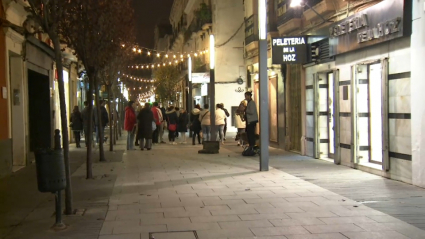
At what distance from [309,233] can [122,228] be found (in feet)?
7.96

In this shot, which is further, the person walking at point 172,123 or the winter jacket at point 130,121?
the person walking at point 172,123

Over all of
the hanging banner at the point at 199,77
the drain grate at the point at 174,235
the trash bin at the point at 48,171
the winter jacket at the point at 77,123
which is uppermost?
the hanging banner at the point at 199,77

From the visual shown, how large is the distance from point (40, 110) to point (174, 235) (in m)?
12.3

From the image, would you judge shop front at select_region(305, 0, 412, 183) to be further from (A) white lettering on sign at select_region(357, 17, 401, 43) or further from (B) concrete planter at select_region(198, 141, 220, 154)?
(B) concrete planter at select_region(198, 141, 220, 154)

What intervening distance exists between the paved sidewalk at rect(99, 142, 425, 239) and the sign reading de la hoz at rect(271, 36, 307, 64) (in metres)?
3.99

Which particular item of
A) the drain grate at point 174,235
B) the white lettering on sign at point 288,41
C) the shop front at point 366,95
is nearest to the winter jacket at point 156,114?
the shop front at point 366,95

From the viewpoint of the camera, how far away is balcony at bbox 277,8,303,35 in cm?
1577

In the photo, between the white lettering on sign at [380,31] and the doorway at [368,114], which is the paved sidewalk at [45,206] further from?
the white lettering on sign at [380,31]

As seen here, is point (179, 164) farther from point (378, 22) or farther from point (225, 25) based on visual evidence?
point (225, 25)

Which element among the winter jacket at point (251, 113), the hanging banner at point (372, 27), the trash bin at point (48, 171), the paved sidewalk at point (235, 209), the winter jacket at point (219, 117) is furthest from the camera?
the winter jacket at point (219, 117)

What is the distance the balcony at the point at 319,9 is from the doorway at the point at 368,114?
2042mm

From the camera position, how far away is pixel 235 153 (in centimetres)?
1688

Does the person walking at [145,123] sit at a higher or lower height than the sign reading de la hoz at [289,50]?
lower

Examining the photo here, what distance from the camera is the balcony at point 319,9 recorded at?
1292 cm
